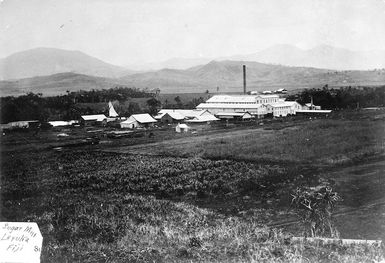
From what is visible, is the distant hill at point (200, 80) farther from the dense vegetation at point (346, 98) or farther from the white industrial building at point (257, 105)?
the white industrial building at point (257, 105)

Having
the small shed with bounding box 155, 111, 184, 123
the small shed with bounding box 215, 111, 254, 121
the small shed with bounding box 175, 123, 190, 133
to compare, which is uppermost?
the small shed with bounding box 155, 111, 184, 123

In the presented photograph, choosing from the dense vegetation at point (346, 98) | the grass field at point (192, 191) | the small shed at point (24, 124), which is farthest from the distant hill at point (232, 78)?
the grass field at point (192, 191)

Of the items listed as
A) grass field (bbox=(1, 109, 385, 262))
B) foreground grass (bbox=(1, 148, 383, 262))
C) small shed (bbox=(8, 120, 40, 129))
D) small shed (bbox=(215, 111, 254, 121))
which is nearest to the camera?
foreground grass (bbox=(1, 148, 383, 262))

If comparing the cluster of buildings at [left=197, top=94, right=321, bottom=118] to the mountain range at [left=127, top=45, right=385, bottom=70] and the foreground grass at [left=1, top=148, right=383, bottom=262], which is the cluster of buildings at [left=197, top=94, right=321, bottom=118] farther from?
the foreground grass at [left=1, top=148, right=383, bottom=262]

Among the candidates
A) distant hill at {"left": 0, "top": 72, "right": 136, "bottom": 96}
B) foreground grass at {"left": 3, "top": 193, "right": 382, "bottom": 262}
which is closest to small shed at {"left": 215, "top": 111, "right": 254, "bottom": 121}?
distant hill at {"left": 0, "top": 72, "right": 136, "bottom": 96}

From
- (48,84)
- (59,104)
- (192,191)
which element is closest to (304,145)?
(192,191)

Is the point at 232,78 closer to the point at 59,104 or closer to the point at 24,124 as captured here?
the point at 59,104
